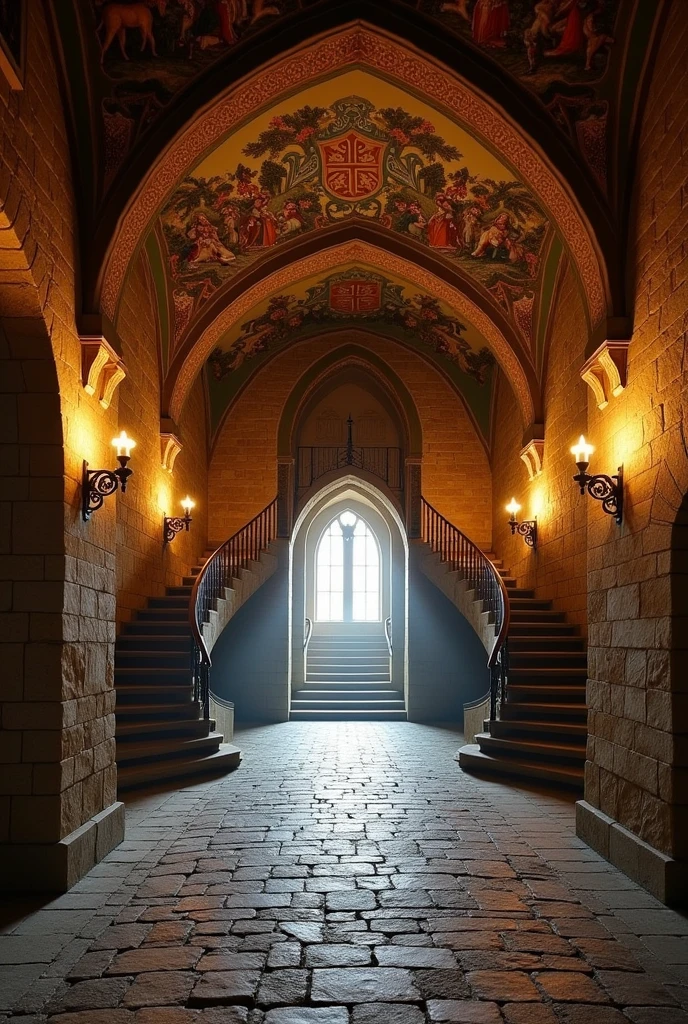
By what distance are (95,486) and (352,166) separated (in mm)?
5596

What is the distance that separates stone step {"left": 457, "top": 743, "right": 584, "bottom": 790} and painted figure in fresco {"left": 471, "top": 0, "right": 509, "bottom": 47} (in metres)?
5.99

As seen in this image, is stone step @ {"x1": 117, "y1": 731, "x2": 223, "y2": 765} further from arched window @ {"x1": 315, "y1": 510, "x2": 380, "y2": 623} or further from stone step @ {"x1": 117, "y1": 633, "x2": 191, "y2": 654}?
arched window @ {"x1": 315, "y1": 510, "x2": 380, "y2": 623}

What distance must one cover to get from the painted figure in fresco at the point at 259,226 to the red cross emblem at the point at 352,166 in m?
0.77

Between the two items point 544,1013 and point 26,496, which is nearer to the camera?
point 544,1013

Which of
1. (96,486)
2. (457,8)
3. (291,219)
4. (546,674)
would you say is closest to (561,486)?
(546,674)

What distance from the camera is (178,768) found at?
26.7ft

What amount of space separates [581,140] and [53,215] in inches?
150

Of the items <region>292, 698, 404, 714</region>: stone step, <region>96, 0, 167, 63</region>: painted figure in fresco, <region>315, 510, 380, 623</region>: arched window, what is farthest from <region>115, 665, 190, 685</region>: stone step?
<region>315, 510, 380, 623</region>: arched window

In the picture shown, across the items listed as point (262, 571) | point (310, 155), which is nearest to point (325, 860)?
point (310, 155)

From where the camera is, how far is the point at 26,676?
5016mm

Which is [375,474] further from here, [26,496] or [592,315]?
[26,496]

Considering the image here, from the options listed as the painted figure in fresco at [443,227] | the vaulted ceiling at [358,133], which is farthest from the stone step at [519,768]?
the painted figure in fresco at [443,227]

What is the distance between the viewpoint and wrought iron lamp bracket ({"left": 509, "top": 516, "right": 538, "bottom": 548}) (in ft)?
38.2

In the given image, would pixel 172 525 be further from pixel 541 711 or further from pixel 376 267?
pixel 541 711
